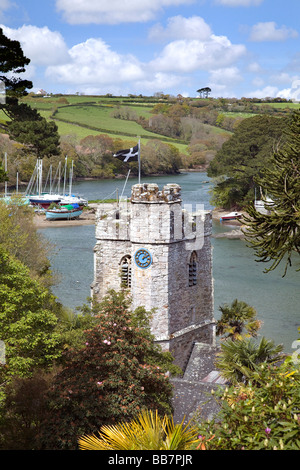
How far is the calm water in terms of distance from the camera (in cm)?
4181

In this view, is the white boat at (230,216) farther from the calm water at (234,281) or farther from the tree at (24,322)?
the tree at (24,322)

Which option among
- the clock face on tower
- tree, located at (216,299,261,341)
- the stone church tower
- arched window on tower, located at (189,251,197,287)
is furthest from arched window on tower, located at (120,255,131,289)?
tree, located at (216,299,261,341)

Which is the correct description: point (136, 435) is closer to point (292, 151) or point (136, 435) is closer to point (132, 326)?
point (132, 326)

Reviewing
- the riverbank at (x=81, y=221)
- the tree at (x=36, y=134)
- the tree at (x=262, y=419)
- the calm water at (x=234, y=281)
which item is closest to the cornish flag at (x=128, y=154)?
the tree at (x=36, y=134)

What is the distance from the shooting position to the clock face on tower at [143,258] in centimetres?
2655

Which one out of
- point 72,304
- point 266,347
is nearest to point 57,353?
point 266,347

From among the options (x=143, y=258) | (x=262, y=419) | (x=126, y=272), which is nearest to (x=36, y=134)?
(x=126, y=272)

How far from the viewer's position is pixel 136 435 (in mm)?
10078

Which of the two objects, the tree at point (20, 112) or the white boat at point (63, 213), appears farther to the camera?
the white boat at point (63, 213)

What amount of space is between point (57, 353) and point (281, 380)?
11.1 metres

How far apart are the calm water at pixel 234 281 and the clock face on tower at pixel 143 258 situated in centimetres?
1265

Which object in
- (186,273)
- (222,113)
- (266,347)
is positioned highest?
(222,113)

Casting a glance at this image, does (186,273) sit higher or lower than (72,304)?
higher

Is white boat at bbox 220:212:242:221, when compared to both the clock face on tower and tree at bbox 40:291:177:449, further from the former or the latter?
tree at bbox 40:291:177:449
